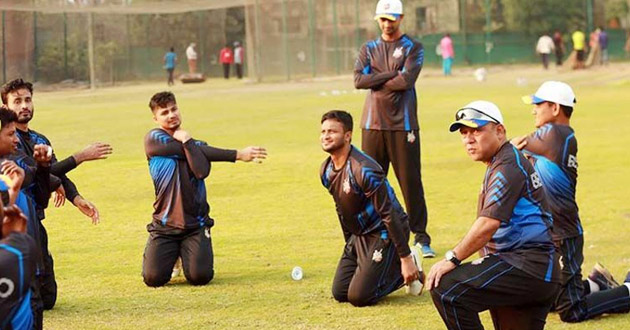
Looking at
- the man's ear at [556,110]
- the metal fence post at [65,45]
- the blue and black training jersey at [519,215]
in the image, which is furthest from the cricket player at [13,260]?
the metal fence post at [65,45]

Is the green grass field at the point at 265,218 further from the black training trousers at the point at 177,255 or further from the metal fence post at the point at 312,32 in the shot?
the metal fence post at the point at 312,32

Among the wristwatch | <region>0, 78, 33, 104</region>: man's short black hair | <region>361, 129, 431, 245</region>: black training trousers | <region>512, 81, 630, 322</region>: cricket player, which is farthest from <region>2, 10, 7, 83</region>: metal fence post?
the wristwatch

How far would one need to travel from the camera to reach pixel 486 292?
7523mm

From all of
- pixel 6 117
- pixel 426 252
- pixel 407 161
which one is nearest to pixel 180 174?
pixel 407 161

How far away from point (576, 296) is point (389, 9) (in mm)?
3931

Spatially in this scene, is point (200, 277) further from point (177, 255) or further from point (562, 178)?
point (562, 178)

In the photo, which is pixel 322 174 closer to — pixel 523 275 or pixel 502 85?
pixel 523 275

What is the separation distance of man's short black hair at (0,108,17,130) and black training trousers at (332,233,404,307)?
329 cm

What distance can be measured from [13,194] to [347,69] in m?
49.1

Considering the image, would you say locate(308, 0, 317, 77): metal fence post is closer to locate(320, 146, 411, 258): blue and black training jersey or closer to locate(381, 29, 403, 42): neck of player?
locate(381, 29, 403, 42): neck of player

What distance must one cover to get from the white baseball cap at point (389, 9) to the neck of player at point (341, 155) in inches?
94.2

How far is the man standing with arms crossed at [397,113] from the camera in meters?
12.3

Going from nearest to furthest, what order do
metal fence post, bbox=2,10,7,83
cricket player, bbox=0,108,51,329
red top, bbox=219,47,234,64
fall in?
1. cricket player, bbox=0,108,51,329
2. metal fence post, bbox=2,10,7,83
3. red top, bbox=219,47,234,64

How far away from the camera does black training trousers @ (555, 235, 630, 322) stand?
930 cm
